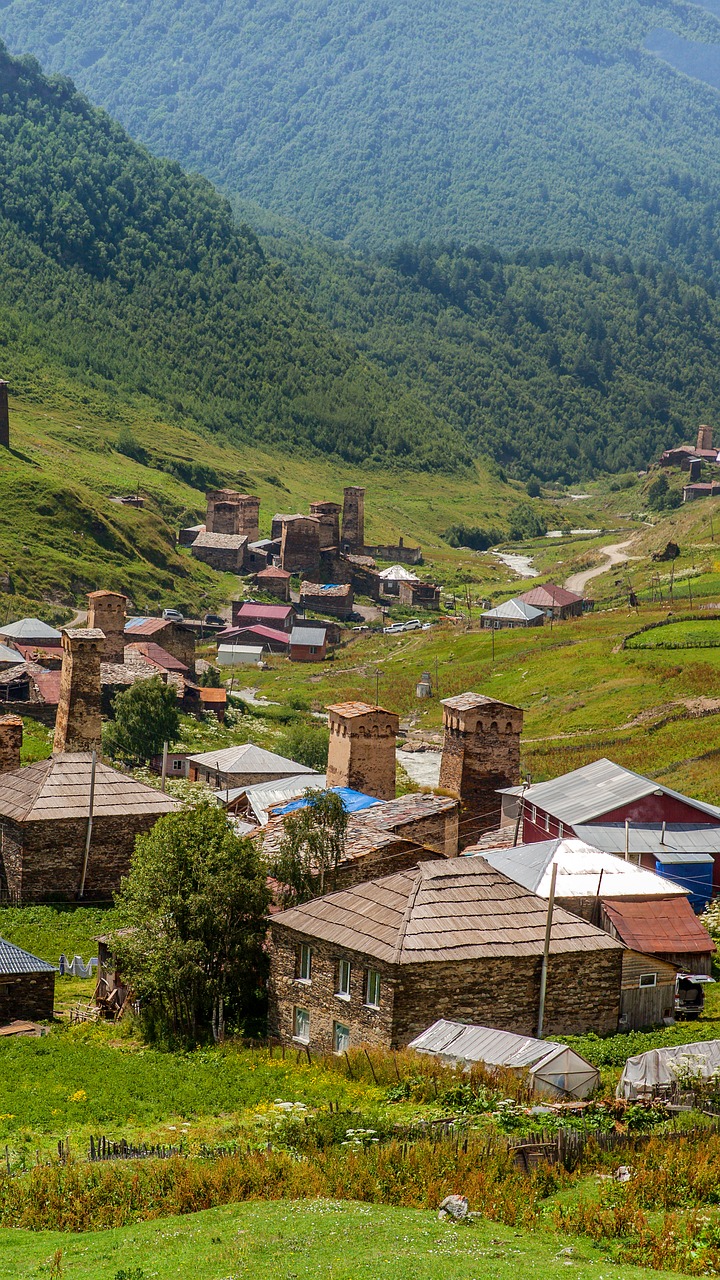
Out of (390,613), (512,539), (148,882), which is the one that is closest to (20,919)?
(148,882)

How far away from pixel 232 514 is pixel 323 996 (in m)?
109

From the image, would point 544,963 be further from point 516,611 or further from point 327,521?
point 327,521

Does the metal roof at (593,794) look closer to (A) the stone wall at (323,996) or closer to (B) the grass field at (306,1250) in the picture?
(A) the stone wall at (323,996)

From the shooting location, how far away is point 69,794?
132 feet

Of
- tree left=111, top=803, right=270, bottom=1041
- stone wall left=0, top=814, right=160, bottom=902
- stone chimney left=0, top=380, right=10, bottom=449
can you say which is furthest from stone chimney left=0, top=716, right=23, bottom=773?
stone chimney left=0, top=380, right=10, bottom=449

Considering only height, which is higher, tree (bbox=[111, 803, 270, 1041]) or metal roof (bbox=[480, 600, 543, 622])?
tree (bbox=[111, 803, 270, 1041])

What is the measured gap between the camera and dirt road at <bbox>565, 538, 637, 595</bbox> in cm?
12350

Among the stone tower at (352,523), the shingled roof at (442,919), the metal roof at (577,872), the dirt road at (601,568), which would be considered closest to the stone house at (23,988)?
the shingled roof at (442,919)

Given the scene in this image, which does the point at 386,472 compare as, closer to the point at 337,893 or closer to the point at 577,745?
the point at 577,745

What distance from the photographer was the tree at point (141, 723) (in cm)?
6675

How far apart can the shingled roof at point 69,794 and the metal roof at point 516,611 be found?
65.1 metres

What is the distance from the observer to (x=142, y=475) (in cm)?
14912

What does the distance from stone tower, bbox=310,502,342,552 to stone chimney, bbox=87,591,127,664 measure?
53.6 metres

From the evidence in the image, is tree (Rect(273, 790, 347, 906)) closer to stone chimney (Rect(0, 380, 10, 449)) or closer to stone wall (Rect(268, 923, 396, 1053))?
stone wall (Rect(268, 923, 396, 1053))
